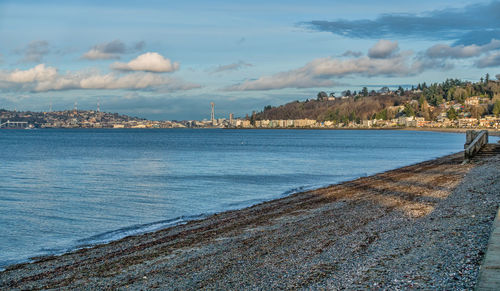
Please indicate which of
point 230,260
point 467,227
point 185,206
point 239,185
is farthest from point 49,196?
point 467,227

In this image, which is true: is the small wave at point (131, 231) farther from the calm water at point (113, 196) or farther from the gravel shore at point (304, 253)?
the gravel shore at point (304, 253)

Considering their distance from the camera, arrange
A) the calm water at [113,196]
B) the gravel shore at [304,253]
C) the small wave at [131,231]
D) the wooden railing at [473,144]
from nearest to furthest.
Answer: the gravel shore at [304,253], the small wave at [131,231], the calm water at [113,196], the wooden railing at [473,144]

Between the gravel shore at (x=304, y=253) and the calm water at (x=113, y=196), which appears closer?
the gravel shore at (x=304, y=253)

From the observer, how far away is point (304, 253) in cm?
1073

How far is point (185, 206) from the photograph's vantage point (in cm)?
2300

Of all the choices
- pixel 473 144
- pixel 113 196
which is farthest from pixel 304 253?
pixel 473 144

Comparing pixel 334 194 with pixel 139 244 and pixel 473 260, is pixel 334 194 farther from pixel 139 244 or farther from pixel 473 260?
pixel 473 260

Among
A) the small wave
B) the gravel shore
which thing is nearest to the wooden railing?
the gravel shore

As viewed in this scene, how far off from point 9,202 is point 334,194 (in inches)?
668

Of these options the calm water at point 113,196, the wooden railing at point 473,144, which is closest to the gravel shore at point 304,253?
the calm water at point 113,196

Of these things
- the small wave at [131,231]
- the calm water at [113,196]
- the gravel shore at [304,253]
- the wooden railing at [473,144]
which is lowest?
the calm water at [113,196]

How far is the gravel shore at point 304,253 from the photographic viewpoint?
858 cm

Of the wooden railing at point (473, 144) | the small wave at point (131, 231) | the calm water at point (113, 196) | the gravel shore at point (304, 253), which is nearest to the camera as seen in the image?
the gravel shore at point (304, 253)

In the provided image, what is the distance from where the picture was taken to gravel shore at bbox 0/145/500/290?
28.1ft
